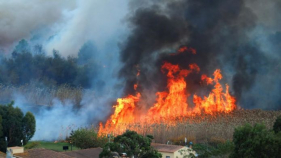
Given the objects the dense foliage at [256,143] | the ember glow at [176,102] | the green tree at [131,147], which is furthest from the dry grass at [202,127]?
the green tree at [131,147]

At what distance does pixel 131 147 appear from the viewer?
27.6 metres

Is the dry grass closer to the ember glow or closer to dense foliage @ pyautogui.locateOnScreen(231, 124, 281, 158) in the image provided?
the ember glow

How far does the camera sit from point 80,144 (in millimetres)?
48375

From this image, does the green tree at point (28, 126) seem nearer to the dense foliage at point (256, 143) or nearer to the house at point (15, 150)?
the house at point (15, 150)

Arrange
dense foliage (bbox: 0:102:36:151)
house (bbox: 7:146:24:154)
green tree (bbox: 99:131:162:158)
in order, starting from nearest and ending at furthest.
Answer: green tree (bbox: 99:131:162:158) < house (bbox: 7:146:24:154) < dense foliage (bbox: 0:102:36:151)

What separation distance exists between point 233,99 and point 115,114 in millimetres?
23313

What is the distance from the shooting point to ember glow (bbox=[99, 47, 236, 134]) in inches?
2576

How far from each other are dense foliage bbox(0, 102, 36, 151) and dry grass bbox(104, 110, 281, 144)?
50.3ft

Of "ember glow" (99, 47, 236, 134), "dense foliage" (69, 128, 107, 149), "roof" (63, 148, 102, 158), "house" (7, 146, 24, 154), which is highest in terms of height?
"ember glow" (99, 47, 236, 134)

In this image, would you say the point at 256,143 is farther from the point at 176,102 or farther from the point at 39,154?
the point at 176,102

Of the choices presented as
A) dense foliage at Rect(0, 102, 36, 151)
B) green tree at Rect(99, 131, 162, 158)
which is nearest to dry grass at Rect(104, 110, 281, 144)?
dense foliage at Rect(0, 102, 36, 151)

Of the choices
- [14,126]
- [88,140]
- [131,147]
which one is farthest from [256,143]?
[14,126]

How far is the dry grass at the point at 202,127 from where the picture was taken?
5053 cm

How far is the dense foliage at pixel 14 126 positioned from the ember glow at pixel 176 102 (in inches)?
687
